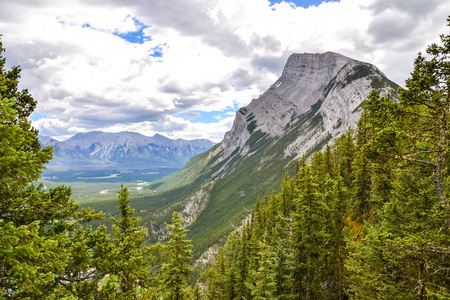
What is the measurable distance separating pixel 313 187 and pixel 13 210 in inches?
904

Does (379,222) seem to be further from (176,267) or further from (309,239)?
(176,267)

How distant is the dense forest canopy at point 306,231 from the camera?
293 inches

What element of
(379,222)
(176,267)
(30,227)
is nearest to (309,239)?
(379,222)

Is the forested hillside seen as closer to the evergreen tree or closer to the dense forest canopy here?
the dense forest canopy

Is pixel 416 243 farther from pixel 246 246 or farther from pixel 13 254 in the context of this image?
pixel 246 246

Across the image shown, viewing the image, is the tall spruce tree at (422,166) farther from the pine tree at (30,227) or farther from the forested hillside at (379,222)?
the pine tree at (30,227)

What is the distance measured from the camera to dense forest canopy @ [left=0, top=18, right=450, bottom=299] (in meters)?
7.44

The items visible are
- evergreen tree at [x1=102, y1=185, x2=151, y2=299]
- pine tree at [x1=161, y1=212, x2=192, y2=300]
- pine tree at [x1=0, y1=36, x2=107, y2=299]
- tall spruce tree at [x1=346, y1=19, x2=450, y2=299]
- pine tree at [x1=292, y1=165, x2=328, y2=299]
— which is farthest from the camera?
pine tree at [x1=292, y1=165, x2=328, y2=299]

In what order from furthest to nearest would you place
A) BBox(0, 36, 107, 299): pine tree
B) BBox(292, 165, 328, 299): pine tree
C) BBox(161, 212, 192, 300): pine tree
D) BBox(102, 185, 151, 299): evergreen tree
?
BBox(292, 165, 328, 299): pine tree → BBox(161, 212, 192, 300): pine tree → BBox(102, 185, 151, 299): evergreen tree → BBox(0, 36, 107, 299): pine tree

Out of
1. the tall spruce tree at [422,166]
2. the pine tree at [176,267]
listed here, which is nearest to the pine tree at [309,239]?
the tall spruce tree at [422,166]

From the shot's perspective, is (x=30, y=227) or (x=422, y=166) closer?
(x=30, y=227)

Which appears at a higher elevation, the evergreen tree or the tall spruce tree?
the tall spruce tree

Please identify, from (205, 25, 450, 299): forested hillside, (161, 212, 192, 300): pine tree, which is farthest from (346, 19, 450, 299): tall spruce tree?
(161, 212, 192, 300): pine tree

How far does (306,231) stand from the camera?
2417 centimetres
